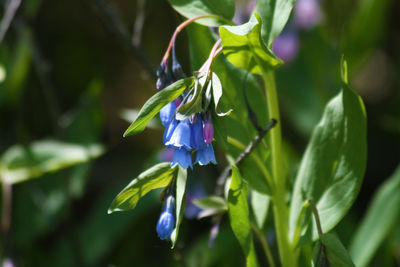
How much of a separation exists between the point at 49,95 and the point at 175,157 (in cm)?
108

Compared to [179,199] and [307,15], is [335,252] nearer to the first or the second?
[179,199]

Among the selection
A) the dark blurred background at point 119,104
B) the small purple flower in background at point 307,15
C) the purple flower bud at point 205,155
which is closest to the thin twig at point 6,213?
the dark blurred background at point 119,104

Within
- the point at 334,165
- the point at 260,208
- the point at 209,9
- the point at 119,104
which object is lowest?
the point at 119,104

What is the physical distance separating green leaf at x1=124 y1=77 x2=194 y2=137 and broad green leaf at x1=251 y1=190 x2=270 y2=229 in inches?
18.0

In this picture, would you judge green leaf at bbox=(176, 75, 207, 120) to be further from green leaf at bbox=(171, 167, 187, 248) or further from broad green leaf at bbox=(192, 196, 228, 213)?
broad green leaf at bbox=(192, 196, 228, 213)

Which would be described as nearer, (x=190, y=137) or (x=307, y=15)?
(x=190, y=137)

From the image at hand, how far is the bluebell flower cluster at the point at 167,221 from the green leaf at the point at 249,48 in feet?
0.87

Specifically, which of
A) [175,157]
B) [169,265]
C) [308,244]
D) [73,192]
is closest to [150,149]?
[73,192]

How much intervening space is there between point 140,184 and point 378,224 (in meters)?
0.86

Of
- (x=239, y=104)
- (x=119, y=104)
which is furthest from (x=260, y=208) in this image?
(x=119, y=104)

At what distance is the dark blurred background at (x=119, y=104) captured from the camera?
5.57 ft

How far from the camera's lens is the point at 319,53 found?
221cm

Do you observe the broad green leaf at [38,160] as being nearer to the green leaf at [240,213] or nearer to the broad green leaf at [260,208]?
the broad green leaf at [260,208]

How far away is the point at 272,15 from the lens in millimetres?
880
